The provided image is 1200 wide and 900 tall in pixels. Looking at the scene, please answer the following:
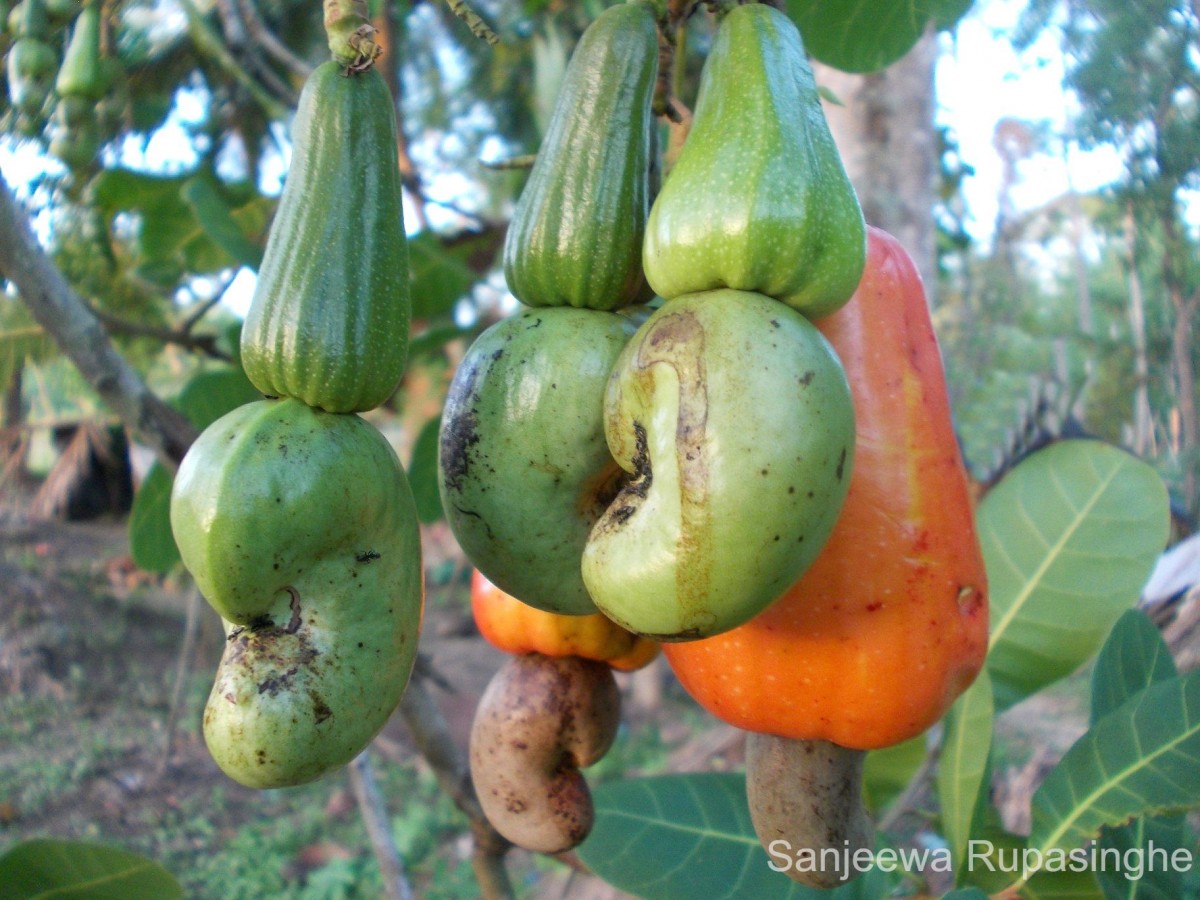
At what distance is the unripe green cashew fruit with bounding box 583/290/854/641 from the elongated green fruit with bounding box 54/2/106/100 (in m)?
0.94

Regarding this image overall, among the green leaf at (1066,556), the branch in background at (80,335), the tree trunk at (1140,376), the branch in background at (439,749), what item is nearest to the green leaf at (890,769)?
the green leaf at (1066,556)

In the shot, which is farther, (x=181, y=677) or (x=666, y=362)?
(x=181, y=677)

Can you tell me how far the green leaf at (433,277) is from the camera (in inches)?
77.4

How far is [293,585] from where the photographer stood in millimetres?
590

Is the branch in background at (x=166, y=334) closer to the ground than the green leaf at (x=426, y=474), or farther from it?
farther from it

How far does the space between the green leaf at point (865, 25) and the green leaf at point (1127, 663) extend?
2.49 feet

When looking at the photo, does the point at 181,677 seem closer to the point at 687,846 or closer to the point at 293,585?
the point at 687,846

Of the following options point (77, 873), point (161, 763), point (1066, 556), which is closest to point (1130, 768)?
point (1066, 556)

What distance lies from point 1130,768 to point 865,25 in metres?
0.88

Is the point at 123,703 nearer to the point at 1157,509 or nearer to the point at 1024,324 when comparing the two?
the point at 1157,509

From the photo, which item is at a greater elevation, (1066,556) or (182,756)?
(1066,556)

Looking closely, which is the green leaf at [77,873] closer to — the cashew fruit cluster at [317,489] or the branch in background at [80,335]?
the branch in background at [80,335]

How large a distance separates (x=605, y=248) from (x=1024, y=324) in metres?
11.8

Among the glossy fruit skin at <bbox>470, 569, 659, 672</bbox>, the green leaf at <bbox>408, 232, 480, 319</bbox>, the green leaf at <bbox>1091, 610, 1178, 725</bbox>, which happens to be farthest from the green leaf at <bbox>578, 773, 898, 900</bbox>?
the green leaf at <bbox>408, 232, 480, 319</bbox>
